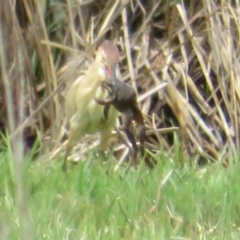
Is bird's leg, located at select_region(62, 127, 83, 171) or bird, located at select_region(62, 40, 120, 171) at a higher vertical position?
bird, located at select_region(62, 40, 120, 171)

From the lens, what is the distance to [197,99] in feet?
16.2

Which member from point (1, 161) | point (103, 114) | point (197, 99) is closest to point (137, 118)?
point (103, 114)

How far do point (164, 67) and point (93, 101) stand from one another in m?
0.95

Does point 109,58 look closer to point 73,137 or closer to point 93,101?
point 93,101

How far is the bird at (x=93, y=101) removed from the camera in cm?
404

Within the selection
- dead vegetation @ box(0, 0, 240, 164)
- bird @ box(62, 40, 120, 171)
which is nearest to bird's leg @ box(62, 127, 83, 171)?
bird @ box(62, 40, 120, 171)

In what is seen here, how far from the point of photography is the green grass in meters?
2.99

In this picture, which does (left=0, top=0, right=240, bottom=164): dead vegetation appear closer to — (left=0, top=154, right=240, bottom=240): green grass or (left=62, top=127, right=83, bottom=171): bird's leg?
(left=62, top=127, right=83, bottom=171): bird's leg

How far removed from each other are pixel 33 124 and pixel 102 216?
1859 mm

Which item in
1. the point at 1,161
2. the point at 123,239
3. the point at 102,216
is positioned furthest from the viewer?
the point at 1,161

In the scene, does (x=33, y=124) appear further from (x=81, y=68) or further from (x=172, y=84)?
(x=172, y=84)

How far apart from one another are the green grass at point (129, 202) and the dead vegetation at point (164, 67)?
88cm

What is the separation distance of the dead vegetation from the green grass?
880mm

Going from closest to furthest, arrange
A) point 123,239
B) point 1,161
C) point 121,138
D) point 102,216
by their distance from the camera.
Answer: point 123,239 < point 102,216 < point 1,161 < point 121,138
